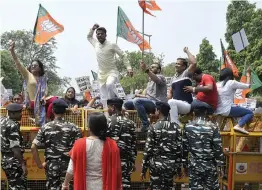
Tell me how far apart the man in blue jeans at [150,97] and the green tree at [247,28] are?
23.5 m

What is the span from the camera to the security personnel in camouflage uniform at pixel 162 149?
619 cm

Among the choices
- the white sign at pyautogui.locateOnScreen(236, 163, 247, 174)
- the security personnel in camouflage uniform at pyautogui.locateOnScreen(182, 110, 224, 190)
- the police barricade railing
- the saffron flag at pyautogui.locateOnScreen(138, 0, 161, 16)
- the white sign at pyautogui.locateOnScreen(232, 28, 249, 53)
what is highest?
the saffron flag at pyautogui.locateOnScreen(138, 0, 161, 16)

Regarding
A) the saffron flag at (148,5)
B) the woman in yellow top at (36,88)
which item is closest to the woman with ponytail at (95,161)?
the woman in yellow top at (36,88)

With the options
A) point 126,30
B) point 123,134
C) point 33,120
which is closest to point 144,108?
point 123,134

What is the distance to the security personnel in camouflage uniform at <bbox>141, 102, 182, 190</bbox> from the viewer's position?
619cm

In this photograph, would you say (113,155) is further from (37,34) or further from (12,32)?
(12,32)

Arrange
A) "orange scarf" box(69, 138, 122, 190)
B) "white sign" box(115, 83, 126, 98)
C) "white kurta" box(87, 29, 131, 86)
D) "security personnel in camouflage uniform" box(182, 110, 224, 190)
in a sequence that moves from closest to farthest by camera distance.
Answer: 1. "orange scarf" box(69, 138, 122, 190)
2. "security personnel in camouflage uniform" box(182, 110, 224, 190)
3. "white sign" box(115, 83, 126, 98)
4. "white kurta" box(87, 29, 131, 86)

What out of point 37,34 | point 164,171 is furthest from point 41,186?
point 37,34

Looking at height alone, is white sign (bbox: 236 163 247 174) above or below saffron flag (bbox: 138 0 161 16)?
below

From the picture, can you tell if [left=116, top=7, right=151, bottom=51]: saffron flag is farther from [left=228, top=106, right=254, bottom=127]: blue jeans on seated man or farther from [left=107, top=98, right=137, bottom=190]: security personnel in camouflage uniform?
[left=107, top=98, right=137, bottom=190]: security personnel in camouflage uniform

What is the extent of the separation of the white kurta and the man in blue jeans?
0.72 m

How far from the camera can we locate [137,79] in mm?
49406

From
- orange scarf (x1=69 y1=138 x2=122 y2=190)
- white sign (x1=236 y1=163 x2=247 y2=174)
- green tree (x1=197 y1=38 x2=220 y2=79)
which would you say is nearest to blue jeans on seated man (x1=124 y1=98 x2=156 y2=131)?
white sign (x1=236 y1=163 x2=247 y2=174)

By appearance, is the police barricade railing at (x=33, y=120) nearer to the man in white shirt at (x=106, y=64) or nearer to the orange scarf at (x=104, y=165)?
the man in white shirt at (x=106, y=64)
